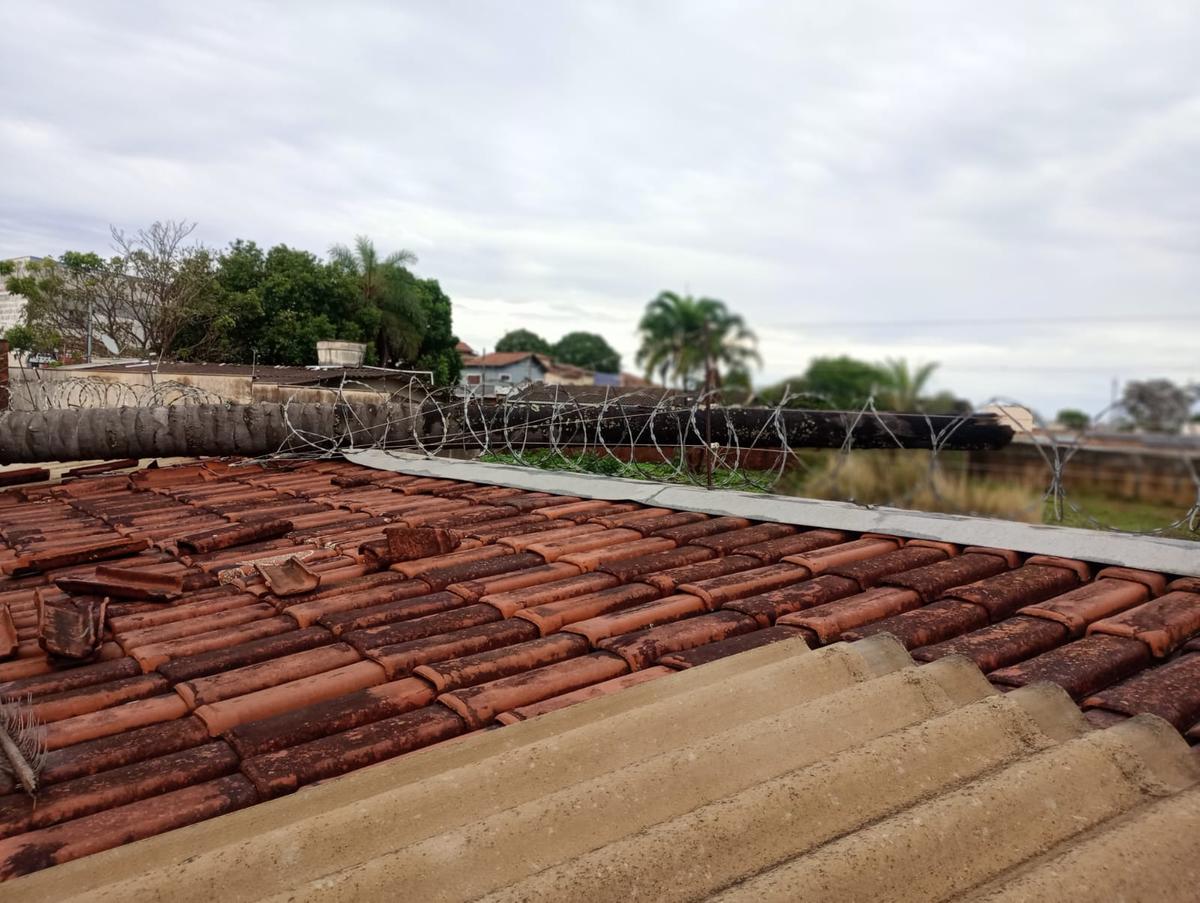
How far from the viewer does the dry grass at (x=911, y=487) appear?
3348 mm

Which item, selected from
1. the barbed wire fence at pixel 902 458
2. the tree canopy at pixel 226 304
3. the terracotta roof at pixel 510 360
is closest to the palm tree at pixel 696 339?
the barbed wire fence at pixel 902 458

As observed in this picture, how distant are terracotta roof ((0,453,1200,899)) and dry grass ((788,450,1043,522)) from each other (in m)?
0.23

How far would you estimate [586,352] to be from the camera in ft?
203

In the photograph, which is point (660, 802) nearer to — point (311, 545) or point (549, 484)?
point (311, 545)

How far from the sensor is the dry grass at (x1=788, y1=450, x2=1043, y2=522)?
3.35 meters

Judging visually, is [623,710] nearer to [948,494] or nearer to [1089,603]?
[1089,603]

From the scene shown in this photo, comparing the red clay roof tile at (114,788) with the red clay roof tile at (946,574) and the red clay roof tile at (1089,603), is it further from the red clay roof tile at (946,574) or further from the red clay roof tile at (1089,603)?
the red clay roof tile at (1089,603)

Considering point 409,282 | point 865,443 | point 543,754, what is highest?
point 409,282

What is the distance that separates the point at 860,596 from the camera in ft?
9.53

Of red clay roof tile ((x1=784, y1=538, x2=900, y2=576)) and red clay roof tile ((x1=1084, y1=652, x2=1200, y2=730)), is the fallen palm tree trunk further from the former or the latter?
red clay roof tile ((x1=1084, y1=652, x2=1200, y2=730))

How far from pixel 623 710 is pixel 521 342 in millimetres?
59658

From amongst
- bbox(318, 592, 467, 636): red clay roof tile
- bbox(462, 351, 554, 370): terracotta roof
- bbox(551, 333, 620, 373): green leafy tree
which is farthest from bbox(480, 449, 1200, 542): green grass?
bbox(551, 333, 620, 373): green leafy tree

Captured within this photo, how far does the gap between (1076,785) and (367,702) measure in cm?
164

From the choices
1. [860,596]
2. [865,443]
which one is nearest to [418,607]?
[860,596]
